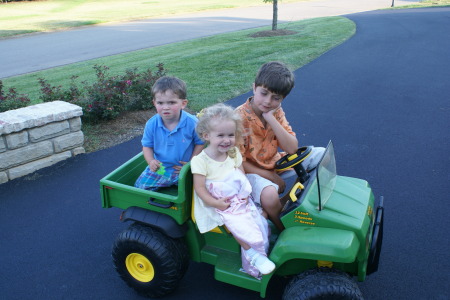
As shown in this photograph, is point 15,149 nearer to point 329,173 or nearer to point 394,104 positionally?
point 329,173

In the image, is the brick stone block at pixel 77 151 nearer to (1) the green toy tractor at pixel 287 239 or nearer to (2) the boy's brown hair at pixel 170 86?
(1) the green toy tractor at pixel 287 239

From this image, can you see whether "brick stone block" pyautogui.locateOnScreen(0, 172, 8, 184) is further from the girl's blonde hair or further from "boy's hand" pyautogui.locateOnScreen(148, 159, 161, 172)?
the girl's blonde hair

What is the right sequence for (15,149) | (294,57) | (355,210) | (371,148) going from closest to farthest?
(355,210)
(15,149)
(371,148)
(294,57)

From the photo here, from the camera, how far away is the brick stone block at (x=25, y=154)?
460 cm

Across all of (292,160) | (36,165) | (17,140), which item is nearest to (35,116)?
(17,140)

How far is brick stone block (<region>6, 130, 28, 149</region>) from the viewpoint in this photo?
4578 mm

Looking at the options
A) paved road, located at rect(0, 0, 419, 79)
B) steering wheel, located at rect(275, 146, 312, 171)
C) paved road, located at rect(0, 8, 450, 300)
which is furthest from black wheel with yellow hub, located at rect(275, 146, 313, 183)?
paved road, located at rect(0, 0, 419, 79)

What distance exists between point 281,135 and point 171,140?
858mm

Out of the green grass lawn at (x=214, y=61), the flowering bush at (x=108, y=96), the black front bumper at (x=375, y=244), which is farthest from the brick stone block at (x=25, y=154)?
the black front bumper at (x=375, y=244)

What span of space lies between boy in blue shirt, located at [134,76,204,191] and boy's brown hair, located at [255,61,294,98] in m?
0.65

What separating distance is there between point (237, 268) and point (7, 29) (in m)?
20.7

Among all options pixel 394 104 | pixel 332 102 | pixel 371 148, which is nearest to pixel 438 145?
pixel 371 148

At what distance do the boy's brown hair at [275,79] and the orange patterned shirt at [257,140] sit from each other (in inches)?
10.3

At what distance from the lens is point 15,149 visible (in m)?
4.66
